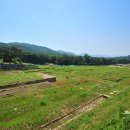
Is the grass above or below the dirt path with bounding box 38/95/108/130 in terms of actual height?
above

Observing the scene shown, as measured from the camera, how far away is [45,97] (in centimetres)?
3766

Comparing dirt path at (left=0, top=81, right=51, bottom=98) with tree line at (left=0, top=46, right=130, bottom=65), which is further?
tree line at (left=0, top=46, right=130, bottom=65)

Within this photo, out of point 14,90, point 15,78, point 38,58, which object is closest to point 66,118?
point 14,90

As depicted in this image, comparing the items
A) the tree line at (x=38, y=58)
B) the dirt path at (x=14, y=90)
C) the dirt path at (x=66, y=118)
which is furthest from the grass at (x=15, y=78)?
the tree line at (x=38, y=58)

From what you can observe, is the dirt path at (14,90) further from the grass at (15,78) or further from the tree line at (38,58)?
the tree line at (38,58)

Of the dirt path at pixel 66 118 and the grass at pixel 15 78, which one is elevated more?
the grass at pixel 15 78

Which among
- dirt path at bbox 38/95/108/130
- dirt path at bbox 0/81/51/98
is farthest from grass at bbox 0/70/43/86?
dirt path at bbox 38/95/108/130

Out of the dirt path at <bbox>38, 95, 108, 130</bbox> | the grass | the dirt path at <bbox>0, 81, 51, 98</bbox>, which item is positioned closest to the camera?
the dirt path at <bbox>38, 95, 108, 130</bbox>

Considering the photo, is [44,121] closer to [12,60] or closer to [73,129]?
[73,129]

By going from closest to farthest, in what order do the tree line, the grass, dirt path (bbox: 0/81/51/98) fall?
dirt path (bbox: 0/81/51/98) < the grass < the tree line

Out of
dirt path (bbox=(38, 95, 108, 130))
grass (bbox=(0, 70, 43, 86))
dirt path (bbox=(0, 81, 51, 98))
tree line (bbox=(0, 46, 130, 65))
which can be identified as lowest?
dirt path (bbox=(38, 95, 108, 130))

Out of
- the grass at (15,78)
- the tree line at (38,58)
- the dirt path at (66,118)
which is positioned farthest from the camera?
the tree line at (38,58)

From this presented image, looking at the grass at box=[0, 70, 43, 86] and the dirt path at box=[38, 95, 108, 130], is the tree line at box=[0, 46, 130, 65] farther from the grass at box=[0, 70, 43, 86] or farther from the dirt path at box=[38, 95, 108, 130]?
the dirt path at box=[38, 95, 108, 130]

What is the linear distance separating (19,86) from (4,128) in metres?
24.2
